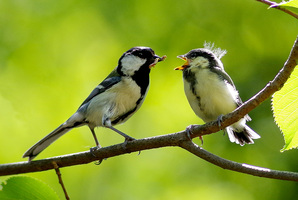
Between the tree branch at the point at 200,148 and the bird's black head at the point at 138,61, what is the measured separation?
1.28 metres

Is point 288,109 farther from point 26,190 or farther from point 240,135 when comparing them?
point 240,135

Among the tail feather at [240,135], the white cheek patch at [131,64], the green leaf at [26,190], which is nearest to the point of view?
the green leaf at [26,190]

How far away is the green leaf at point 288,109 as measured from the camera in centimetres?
180

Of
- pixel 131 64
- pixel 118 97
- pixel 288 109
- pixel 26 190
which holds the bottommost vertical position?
pixel 26 190

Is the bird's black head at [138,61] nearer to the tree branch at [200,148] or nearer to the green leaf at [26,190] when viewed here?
the tree branch at [200,148]

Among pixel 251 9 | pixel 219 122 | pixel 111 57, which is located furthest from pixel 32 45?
pixel 219 122

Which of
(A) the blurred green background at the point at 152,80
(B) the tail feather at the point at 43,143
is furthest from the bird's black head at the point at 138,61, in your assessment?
Result: (A) the blurred green background at the point at 152,80

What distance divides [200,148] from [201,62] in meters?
1.14

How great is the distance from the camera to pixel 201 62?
141 inches

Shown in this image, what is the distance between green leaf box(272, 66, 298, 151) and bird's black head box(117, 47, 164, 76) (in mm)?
2302

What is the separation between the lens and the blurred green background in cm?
509

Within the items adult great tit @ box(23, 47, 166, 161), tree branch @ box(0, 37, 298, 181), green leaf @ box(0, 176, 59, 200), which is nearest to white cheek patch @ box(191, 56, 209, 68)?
adult great tit @ box(23, 47, 166, 161)

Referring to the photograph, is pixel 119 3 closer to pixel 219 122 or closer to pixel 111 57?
pixel 111 57

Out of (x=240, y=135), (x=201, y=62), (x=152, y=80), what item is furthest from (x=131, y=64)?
(x=152, y=80)
